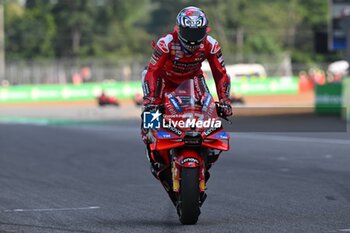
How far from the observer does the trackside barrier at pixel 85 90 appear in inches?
2194

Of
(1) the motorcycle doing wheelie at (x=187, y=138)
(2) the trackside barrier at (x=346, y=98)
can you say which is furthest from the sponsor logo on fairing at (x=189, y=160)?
(2) the trackside barrier at (x=346, y=98)

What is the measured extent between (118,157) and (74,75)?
41.5 meters

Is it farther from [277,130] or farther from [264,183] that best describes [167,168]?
[277,130]

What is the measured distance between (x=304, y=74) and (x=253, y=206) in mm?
61300

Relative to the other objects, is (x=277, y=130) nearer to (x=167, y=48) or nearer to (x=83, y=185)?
(x=83, y=185)

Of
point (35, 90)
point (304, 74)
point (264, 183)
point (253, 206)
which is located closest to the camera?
point (253, 206)

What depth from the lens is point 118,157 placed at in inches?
650

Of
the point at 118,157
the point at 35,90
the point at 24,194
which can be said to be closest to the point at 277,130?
the point at 118,157

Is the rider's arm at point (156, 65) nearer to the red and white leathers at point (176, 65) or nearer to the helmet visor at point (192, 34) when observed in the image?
the red and white leathers at point (176, 65)

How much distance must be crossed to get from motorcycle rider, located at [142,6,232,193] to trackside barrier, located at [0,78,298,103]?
148 feet

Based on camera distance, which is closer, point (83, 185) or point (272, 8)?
point (83, 185)

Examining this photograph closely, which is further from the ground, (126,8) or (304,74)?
(126,8)

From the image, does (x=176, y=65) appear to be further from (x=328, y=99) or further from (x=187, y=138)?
(x=328, y=99)

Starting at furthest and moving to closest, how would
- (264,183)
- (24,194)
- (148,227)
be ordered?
(264,183), (24,194), (148,227)
